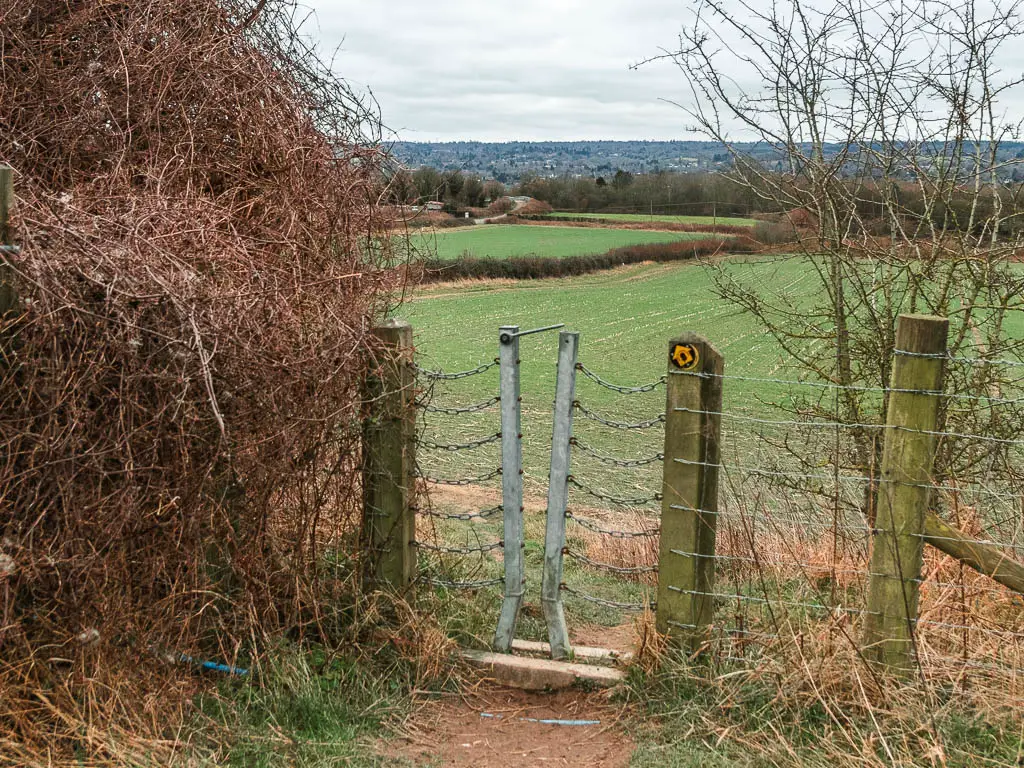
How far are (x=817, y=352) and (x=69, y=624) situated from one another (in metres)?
6.18

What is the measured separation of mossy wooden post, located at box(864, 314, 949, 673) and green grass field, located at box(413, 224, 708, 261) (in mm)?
43900

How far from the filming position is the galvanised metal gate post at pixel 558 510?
4.54 metres

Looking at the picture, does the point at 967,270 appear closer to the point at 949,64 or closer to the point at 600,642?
the point at 949,64

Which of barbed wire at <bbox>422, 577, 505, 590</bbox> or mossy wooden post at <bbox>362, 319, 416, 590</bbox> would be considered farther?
barbed wire at <bbox>422, 577, 505, 590</bbox>

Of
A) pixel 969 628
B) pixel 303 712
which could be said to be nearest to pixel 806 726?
pixel 969 628

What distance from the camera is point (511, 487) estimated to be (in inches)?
185

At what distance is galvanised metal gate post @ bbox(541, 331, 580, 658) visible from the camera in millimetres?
4539

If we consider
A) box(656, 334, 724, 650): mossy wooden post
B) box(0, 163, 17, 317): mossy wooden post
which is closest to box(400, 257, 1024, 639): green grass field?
box(656, 334, 724, 650): mossy wooden post

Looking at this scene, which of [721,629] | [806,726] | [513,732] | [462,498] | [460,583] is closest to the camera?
[806,726]

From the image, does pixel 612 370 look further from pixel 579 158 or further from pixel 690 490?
pixel 579 158

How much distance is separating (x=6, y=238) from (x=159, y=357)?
0.74 m

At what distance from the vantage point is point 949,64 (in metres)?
6.64

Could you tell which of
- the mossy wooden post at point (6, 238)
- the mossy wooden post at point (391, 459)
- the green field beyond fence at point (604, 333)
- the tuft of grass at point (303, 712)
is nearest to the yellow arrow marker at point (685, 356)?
the mossy wooden post at point (391, 459)

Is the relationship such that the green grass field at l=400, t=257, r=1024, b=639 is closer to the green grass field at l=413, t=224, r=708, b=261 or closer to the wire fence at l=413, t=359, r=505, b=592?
the wire fence at l=413, t=359, r=505, b=592
